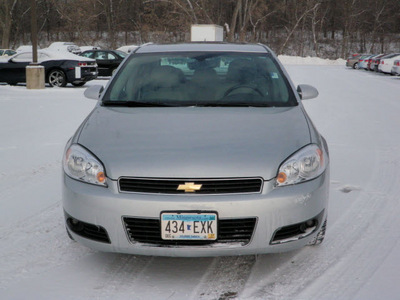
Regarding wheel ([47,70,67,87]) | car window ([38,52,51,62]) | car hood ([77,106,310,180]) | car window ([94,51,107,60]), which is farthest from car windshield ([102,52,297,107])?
car window ([94,51,107,60])

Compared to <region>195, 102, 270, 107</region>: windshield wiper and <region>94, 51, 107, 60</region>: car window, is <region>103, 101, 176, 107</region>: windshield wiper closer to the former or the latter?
<region>195, 102, 270, 107</region>: windshield wiper

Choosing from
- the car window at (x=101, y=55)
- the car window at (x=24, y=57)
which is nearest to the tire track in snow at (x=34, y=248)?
the car window at (x=24, y=57)

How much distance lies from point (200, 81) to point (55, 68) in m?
14.7

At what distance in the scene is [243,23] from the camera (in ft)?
196

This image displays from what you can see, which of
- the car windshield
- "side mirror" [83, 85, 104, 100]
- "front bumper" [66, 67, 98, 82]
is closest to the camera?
the car windshield

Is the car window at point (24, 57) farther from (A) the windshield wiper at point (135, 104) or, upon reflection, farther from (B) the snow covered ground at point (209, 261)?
(A) the windshield wiper at point (135, 104)

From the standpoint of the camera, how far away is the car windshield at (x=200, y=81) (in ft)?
13.5

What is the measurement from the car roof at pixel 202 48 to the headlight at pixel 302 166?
5.65ft

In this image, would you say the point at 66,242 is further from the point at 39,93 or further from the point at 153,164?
the point at 39,93

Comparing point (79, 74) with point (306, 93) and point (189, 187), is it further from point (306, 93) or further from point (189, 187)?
point (189, 187)

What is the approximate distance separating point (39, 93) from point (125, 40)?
55.7 metres

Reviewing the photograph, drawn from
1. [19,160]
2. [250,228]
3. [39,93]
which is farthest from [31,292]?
[39,93]

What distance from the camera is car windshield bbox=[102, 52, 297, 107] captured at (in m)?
4.12

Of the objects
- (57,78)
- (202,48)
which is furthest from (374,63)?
(202,48)
